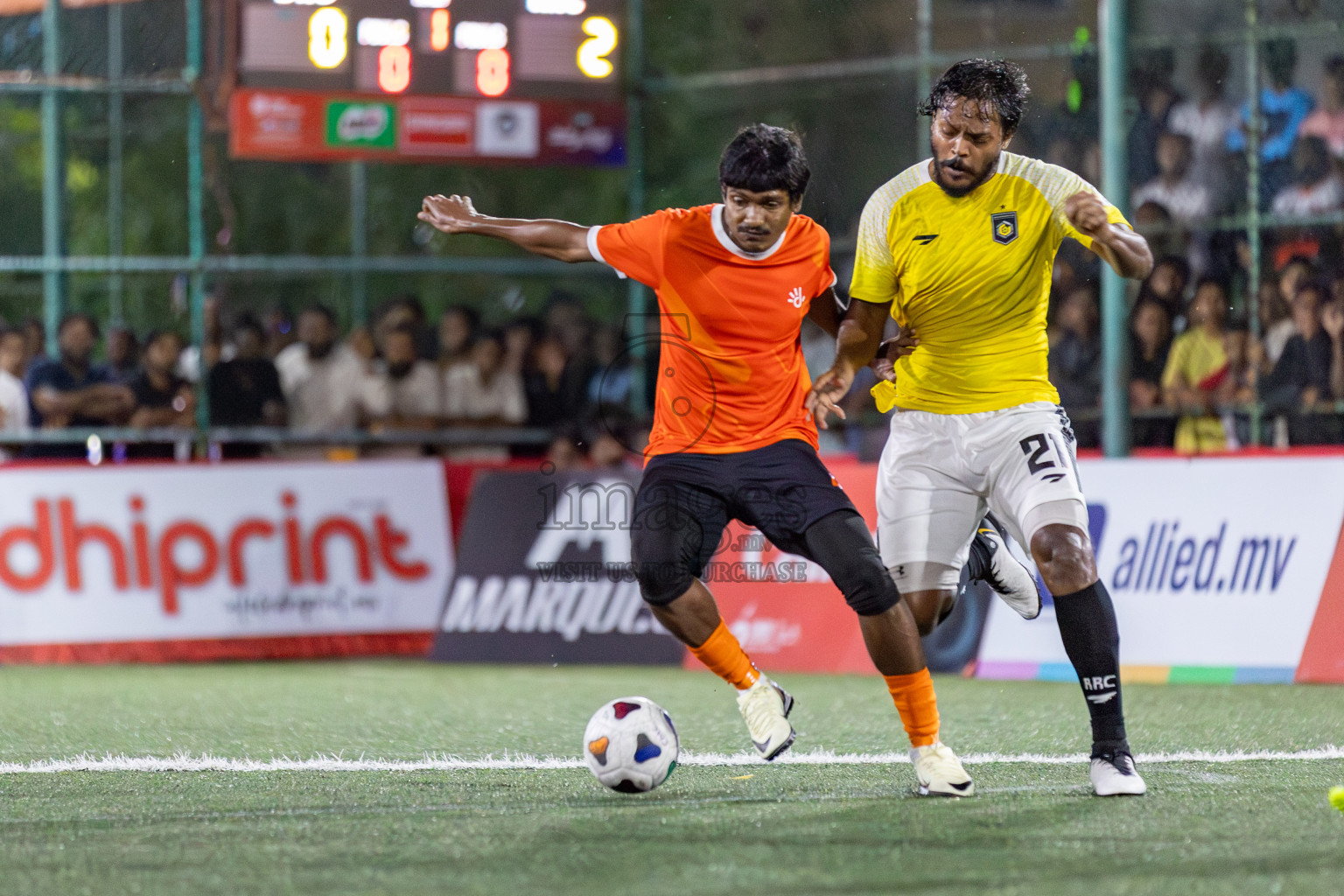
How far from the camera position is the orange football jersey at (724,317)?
555 centimetres

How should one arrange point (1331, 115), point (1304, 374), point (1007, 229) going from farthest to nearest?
point (1331, 115) → point (1304, 374) → point (1007, 229)

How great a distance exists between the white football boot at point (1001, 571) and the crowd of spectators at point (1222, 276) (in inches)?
151

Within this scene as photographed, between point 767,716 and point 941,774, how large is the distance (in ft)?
2.12

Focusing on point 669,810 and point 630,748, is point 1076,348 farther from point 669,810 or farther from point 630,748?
point 669,810

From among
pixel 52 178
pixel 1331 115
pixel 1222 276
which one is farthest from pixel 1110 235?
pixel 52 178

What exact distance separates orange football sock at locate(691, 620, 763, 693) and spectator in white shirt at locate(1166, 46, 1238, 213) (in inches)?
231

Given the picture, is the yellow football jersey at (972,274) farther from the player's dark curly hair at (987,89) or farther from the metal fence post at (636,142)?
the metal fence post at (636,142)

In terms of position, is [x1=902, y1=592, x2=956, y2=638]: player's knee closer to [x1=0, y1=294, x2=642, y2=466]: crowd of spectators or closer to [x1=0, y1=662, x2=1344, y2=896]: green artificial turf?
[x1=0, y1=662, x2=1344, y2=896]: green artificial turf

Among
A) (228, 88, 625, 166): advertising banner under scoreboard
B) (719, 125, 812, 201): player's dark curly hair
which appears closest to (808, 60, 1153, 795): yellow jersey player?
(719, 125, 812, 201): player's dark curly hair

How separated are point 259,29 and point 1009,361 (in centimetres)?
767

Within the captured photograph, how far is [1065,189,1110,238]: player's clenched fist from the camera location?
199 inches

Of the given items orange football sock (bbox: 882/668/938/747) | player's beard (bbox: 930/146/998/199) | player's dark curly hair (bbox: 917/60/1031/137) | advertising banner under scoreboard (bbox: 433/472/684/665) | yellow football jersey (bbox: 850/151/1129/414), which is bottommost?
advertising banner under scoreboard (bbox: 433/472/684/665)

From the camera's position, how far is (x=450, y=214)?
5.79 meters

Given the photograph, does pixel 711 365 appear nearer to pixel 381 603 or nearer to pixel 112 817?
pixel 112 817
